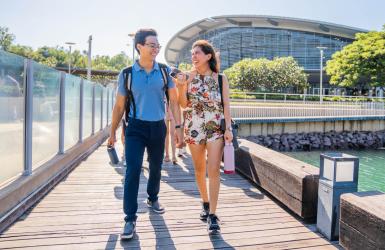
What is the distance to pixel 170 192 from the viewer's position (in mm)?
5086

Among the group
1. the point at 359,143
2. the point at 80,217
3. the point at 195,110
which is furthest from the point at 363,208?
the point at 359,143

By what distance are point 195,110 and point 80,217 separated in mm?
1674

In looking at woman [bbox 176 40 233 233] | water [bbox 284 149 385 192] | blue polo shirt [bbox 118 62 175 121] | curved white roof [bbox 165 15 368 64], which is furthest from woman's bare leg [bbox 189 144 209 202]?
curved white roof [bbox 165 15 368 64]

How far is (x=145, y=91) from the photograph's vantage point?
3.42 m

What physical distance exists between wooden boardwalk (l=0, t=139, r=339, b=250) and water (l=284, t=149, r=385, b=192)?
8.71 metres

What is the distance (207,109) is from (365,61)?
39.1 m

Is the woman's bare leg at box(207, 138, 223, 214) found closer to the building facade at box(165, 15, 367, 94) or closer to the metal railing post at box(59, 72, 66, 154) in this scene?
the metal railing post at box(59, 72, 66, 154)

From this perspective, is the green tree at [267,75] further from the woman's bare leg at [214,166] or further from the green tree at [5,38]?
the green tree at [5,38]

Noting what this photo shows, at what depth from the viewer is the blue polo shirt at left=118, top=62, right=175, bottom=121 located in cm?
341

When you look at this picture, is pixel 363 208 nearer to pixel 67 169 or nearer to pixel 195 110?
pixel 195 110

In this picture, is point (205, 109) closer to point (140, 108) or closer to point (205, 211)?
point (140, 108)

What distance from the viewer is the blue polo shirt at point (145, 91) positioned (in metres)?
3.41

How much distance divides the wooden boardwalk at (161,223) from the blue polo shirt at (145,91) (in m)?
1.12

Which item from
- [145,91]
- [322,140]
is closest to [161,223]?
[145,91]
